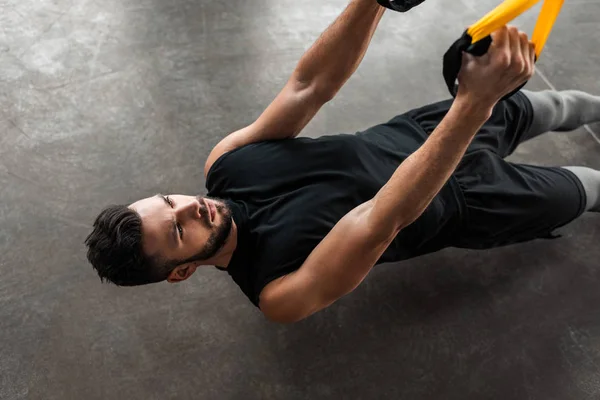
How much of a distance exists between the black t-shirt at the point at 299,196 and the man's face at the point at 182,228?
0.30 ft

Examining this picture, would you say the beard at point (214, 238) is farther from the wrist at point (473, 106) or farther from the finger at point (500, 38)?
the finger at point (500, 38)

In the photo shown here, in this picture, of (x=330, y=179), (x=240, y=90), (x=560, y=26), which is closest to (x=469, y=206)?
(x=330, y=179)

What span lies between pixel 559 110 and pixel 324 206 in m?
1.15

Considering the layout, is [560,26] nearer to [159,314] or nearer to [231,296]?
[231,296]

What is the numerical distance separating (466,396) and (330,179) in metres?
0.98

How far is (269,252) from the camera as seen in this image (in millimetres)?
1811

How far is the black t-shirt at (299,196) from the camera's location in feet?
5.96

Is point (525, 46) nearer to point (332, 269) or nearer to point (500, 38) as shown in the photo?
point (500, 38)

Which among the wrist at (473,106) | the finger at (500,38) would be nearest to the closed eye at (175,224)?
the wrist at (473,106)

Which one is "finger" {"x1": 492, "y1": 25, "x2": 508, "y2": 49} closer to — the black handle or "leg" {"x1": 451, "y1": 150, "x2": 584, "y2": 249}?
the black handle

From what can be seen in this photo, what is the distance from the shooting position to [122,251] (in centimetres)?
174

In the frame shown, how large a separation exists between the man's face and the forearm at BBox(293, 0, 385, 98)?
1.88 ft

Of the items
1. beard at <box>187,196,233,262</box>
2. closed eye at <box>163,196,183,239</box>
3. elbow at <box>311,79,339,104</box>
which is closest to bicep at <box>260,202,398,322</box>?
beard at <box>187,196,233,262</box>

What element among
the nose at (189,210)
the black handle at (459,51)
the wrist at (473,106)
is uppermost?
the black handle at (459,51)
